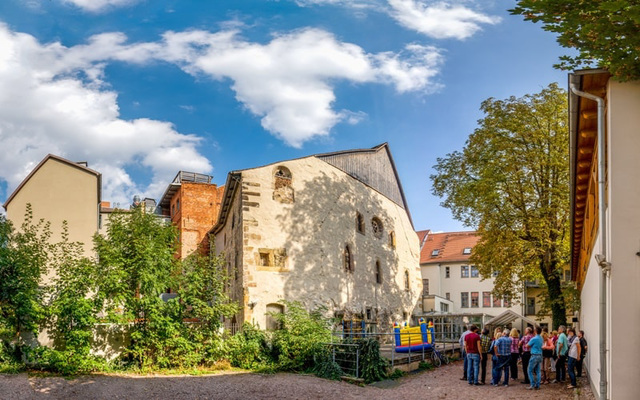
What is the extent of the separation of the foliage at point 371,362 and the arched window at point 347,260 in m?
10.6

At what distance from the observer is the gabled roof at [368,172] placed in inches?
1219

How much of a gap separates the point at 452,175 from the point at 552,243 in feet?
20.5

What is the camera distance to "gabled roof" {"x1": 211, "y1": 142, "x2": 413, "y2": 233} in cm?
3095

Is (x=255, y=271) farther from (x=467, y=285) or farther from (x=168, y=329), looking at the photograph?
(x=467, y=285)

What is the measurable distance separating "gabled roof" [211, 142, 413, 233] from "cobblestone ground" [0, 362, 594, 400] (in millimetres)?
11227

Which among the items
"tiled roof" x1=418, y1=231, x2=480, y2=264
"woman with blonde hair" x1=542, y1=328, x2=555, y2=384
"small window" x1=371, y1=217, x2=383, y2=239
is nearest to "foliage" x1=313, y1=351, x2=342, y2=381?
"woman with blonde hair" x1=542, y1=328, x2=555, y2=384

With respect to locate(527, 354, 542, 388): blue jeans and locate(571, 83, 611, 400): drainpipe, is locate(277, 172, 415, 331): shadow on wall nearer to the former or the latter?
locate(527, 354, 542, 388): blue jeans

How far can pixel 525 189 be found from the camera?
94.5ft

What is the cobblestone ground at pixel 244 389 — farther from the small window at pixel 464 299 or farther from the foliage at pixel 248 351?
the small window at pixel 464 299

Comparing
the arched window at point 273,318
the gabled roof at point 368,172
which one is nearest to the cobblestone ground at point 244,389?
the arched window at point 273,318

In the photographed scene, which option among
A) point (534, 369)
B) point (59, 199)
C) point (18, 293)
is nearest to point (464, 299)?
point (59, 199)

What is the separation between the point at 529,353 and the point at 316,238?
42.0 ft

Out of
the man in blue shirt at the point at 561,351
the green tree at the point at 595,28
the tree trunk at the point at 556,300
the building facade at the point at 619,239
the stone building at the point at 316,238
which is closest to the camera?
the green tree at the point at 595,28

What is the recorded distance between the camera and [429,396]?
16828mm
